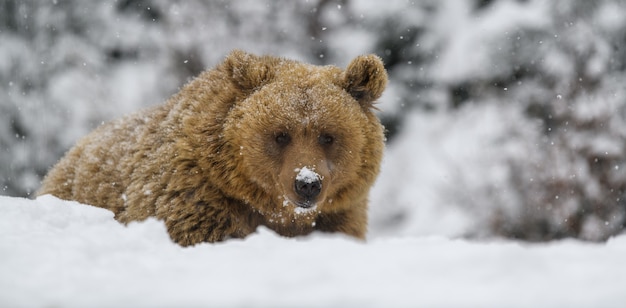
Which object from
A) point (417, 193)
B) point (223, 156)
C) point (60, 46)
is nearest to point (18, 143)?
point (60, 46)

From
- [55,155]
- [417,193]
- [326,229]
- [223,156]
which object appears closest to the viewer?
[223,156]

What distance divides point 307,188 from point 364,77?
0.99 meters

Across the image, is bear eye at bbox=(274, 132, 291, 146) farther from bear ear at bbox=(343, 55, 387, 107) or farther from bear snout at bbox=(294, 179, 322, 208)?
bear ear at bbox=(343, 55, 387, 107)

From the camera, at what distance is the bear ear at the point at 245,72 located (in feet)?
14.6

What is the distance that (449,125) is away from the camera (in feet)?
39.8

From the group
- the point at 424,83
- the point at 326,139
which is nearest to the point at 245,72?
the point at 326,139

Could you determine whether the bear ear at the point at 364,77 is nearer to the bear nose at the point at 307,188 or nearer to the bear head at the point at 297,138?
the bear head at the point at 297,138

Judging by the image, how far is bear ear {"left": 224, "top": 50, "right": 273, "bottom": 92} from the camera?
446cm

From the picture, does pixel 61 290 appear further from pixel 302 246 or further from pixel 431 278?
pixel 431 278

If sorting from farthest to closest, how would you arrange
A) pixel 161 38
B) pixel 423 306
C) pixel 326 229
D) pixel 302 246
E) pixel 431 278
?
pixel 161 38 < pixel 326 229 < pixel 302 246 < pixel 431 278 < pixel 423 306

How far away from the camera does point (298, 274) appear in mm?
2281

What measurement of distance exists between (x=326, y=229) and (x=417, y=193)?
24.5 feet

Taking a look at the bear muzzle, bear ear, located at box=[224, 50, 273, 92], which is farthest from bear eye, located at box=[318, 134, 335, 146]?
bear ear, located at box=[224, 50, 273, 92]

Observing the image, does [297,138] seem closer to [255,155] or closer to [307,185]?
[255,155]
